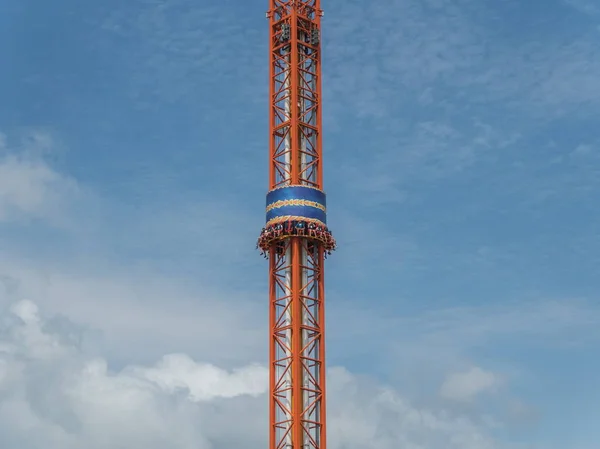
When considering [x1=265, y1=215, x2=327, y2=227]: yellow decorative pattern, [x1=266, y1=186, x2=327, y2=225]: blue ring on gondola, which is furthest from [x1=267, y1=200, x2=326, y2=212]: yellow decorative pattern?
[x1=265, y1=215, x2=327, y2=227]: yellow decorative pattern

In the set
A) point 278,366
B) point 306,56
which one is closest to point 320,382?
point 278,366

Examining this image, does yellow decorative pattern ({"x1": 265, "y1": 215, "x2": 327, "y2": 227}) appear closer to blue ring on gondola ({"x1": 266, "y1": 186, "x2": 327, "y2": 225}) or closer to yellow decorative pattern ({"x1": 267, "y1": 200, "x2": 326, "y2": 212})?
blue ring on gondola ({"x1": 266, "y1": 186, "x2": 327, "y2": 225})

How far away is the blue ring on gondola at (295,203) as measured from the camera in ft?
578

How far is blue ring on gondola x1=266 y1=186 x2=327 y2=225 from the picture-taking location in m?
176

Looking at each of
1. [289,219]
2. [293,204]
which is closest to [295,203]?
[293,204]

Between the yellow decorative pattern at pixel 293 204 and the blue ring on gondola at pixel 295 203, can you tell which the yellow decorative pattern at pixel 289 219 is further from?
the yellow decorative pattern at pixel 293 204

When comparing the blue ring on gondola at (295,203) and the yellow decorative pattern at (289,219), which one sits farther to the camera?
the blue ring on gondola at (295,203)

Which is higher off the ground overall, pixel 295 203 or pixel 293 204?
pixel 295 203

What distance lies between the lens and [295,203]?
176250 millimetres

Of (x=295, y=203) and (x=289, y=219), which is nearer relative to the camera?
(x=289, y=219)

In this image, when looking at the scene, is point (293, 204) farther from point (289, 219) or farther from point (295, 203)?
point (289, 219)

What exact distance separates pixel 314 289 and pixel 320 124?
2366 cm

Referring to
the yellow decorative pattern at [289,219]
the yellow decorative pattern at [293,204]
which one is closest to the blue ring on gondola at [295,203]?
the yellow decorative pattern at [293,204]

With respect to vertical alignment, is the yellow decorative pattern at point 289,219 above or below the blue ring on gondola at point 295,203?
below
